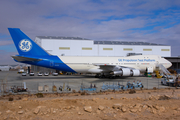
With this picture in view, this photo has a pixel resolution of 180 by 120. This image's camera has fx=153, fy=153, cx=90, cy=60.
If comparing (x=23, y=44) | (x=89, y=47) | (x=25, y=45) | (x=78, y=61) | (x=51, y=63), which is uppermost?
(x=89, y=47)

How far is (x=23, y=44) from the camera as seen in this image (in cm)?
2548

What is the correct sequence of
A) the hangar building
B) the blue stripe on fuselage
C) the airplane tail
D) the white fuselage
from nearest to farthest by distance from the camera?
the airplane tail
the blue stripe on fuselage
the white fuselage
the hangar building

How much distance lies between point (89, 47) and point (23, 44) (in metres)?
23.0

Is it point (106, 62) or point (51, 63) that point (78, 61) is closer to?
point (51, 63)

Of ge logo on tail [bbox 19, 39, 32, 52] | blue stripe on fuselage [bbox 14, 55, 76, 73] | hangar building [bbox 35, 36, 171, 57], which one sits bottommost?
blue stripe on fuselage [bbox 14, 55, 76, 73]

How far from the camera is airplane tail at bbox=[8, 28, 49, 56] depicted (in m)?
24.8

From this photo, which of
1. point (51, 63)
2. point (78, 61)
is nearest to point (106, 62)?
point (78, 61)

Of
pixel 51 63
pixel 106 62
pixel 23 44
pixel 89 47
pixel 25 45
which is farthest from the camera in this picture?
pixel 89 47

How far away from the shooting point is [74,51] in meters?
44.2

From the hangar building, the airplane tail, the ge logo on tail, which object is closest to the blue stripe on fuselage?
the airplane tail

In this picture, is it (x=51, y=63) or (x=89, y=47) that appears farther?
(x=89, y=47)

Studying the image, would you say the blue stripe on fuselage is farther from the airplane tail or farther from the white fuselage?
the airplane tail

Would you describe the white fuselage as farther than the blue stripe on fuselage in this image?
Yes

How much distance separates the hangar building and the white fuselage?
51.7ft
